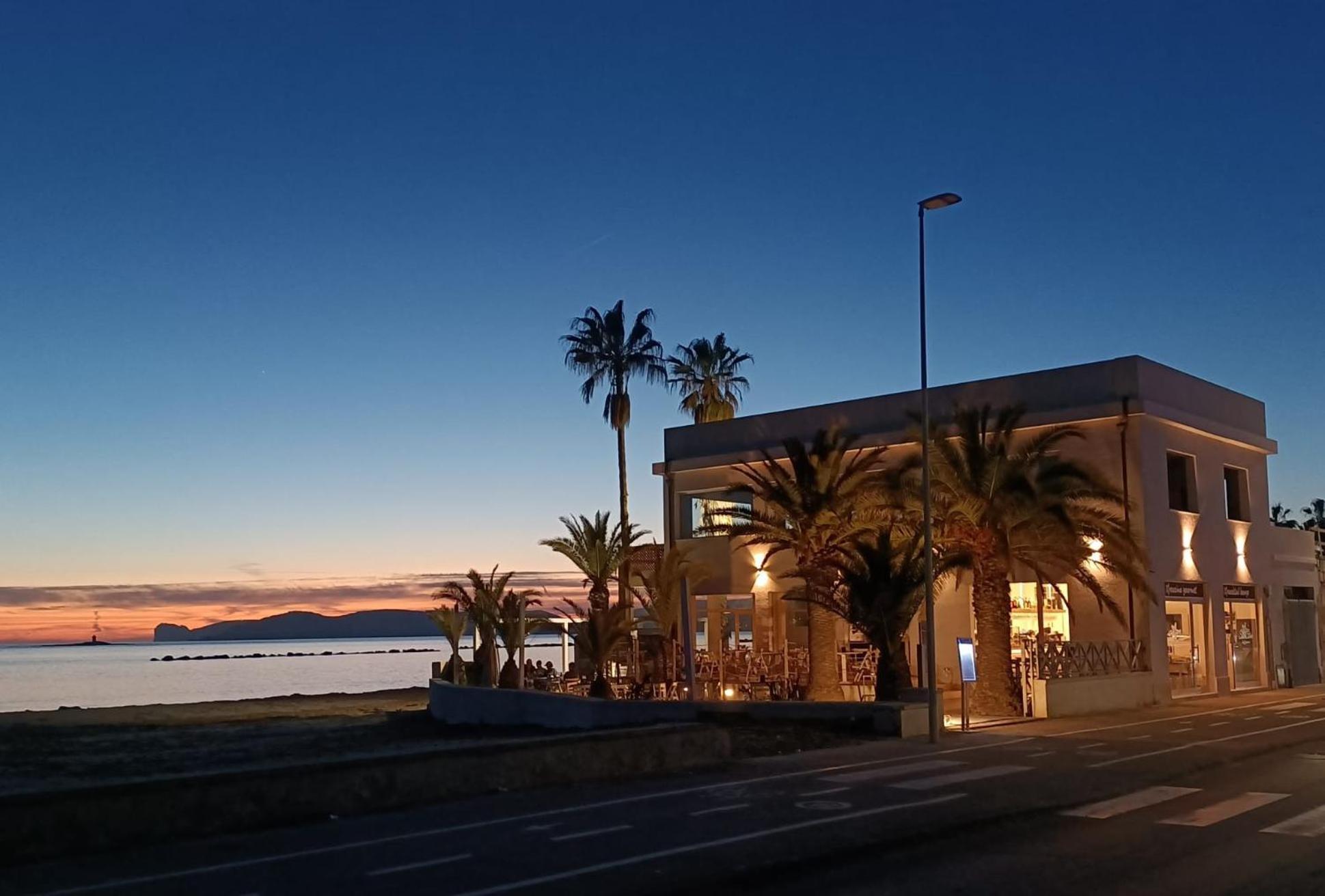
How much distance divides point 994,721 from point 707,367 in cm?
2915

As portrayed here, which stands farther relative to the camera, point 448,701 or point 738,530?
point 448,701

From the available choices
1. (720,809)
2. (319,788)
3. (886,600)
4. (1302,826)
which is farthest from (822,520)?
(319,788)

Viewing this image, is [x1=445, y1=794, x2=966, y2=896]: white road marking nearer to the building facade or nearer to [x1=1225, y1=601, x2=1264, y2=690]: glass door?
the building facade

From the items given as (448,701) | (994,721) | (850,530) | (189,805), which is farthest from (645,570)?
(189,805)

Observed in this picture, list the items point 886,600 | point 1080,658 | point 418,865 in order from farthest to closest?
1. point 1080,658
2. point 886,600
3. point 418,865

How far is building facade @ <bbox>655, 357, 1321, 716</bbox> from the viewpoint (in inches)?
1150

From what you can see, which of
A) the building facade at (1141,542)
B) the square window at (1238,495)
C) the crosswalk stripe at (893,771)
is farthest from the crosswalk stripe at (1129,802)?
the square window at (1238,495)

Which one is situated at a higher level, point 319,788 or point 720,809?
point 319,788

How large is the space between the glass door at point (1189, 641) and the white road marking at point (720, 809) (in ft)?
73.2

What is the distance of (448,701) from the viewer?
3250 centimetres

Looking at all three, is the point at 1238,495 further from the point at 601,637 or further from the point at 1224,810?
the point at 1224,810

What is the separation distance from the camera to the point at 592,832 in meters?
11.8

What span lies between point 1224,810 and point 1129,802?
99 cm

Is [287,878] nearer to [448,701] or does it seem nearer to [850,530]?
[850,530]
